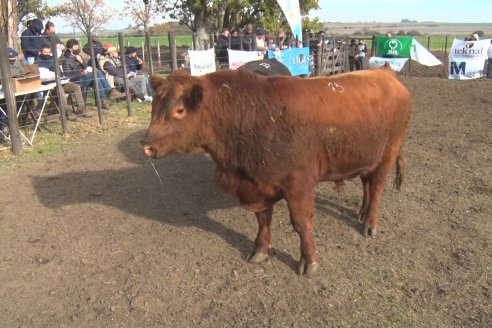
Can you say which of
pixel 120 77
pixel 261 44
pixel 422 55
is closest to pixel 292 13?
pixel 261 44

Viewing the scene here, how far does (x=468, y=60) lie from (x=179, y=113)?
16.4 metres

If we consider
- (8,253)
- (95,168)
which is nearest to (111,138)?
(95,168)

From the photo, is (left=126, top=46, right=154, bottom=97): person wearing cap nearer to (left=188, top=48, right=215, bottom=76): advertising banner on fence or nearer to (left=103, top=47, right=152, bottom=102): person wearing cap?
(left=103, top=47, right=152, bottom=102): person wearing cap

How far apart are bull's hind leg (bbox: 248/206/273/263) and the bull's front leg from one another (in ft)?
1.20

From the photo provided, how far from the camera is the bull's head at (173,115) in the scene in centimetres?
336

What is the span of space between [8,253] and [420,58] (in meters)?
17.7

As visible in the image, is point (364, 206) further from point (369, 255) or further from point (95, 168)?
point (95, 168)

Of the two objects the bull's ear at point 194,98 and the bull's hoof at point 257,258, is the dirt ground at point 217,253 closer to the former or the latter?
the bull's hoof at point 257,258

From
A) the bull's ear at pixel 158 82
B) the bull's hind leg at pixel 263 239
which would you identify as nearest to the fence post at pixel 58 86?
the bull's ear at pixel 158 82

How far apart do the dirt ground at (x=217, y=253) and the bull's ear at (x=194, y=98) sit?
1442mm

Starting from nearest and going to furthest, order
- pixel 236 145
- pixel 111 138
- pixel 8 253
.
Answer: pixel 236 145
pixel 8 253
pixel 111 138

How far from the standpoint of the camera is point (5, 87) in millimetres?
7223

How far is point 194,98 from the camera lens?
3.32 metres

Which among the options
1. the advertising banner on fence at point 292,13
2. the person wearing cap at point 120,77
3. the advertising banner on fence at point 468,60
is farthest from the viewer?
the advertising banner on fence at point 468,60
